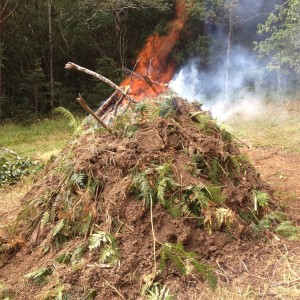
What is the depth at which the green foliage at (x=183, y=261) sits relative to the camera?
3.05 meters

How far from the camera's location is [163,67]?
1756 cm

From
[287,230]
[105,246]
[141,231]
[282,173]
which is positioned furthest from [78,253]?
[282,173]

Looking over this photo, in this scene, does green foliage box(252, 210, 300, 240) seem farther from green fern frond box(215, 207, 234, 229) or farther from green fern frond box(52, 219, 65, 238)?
green fern frond box(52, 219, 65, 238)

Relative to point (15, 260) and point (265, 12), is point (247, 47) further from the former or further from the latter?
point (15, 260)

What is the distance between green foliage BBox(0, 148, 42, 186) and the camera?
714cm

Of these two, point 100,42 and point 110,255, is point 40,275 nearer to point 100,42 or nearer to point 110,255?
point 110,255

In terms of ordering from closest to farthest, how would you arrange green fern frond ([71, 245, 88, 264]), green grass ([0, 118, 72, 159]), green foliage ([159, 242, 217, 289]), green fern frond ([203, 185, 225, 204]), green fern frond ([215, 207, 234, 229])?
1. green foliage ([159, 242, 217, 289])
2. green fern frond ([71, 245, 88, 264])
3. green fern frond ([215, 207, 234, 229])
4. green fern frond ([203, 185, 225, 204])
5. green grass ([0, 118, 72, 159])

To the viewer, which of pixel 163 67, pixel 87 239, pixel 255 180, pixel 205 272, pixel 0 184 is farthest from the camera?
pixel 163 67

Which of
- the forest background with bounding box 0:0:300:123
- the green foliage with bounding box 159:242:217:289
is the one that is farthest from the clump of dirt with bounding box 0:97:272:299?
the forest background with bounding box 0:0:300:123

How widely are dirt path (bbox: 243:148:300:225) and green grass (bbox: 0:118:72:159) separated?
5.30 m

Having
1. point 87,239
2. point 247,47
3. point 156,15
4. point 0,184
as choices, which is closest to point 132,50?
point 156,15

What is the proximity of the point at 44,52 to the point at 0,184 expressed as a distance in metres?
13.2

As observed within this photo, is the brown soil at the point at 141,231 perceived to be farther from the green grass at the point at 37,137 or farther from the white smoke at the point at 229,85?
the white smoke at the point at 229,85

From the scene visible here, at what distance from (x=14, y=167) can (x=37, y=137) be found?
19.7 feet
